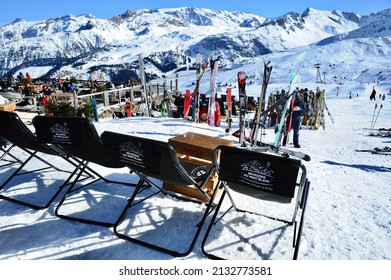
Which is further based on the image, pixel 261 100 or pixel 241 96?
pixel 241 96

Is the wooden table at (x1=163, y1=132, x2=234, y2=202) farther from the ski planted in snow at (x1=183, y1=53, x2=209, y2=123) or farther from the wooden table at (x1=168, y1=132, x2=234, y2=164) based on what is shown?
the ski planted in snow at (x1=183, y1=53, x2=209, y2=123)

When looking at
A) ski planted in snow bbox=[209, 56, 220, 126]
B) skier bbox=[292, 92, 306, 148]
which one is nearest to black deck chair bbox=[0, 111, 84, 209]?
ski planted in snow bbox=[209, 56, 220, 126]

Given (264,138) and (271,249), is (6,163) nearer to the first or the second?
(271,249)

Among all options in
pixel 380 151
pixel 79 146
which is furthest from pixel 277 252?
pixel 380 151

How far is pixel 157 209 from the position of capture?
11.1 feet

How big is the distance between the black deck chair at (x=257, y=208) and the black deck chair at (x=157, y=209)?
222 millimetres

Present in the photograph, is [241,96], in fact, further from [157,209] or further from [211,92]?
[157,209]

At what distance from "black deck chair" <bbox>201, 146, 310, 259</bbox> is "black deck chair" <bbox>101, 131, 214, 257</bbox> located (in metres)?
0.22

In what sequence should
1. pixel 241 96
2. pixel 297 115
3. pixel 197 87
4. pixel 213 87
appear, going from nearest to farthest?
pixel 241 96, pixel 297 115, pixel 213 87, pixel 197 87

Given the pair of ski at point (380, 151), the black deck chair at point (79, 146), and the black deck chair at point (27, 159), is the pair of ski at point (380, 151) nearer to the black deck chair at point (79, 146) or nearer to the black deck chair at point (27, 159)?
the black deck chair at point (79, 146)

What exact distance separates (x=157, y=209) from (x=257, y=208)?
1.10 metres

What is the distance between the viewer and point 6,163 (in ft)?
15.5
